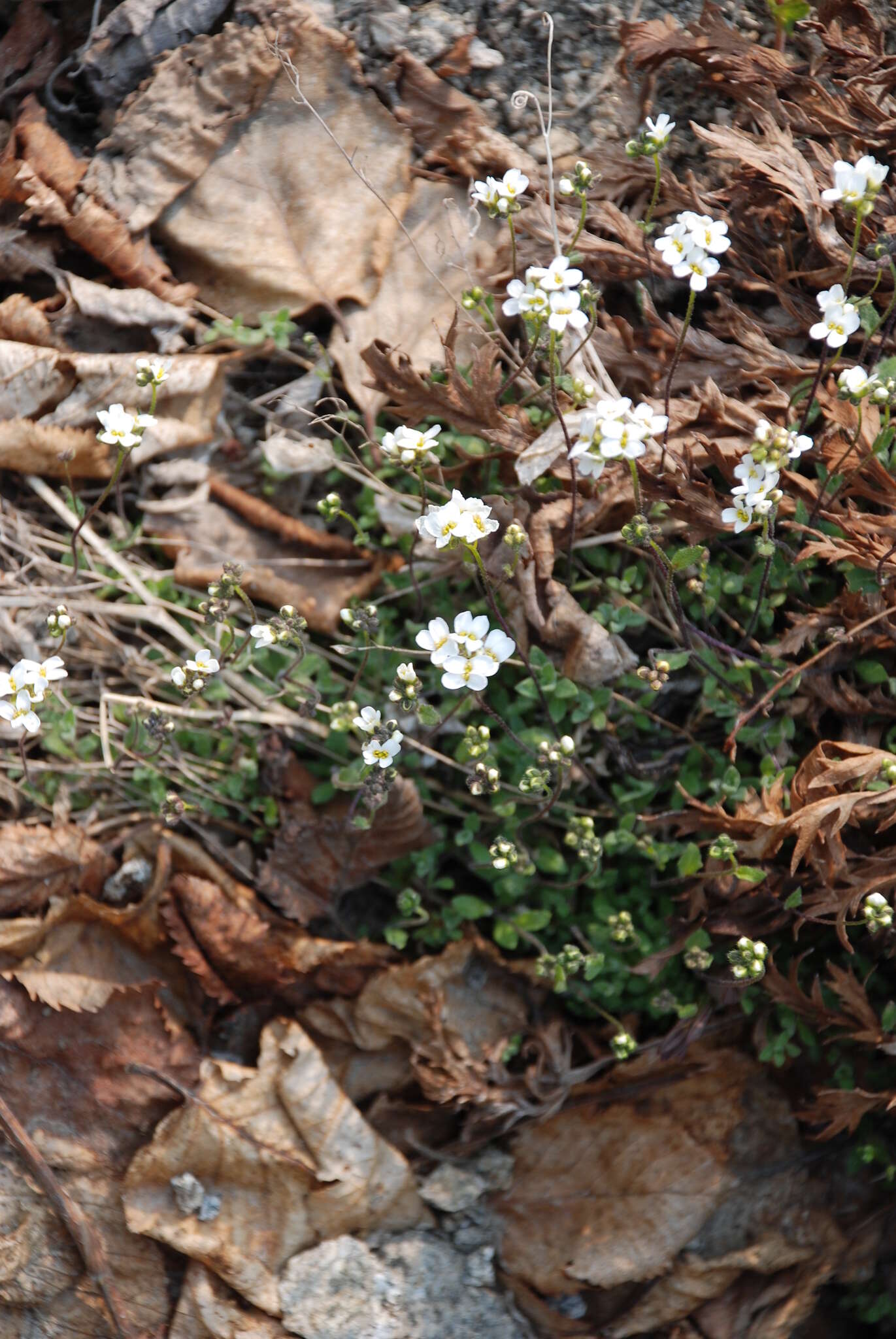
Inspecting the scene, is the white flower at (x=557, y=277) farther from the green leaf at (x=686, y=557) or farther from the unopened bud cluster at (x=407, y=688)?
the unopened bud cluster at (x=407, y=688)

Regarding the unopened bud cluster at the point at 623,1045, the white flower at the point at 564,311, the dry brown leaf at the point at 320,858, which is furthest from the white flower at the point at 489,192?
Result: the unopened bud cluster at the point at 623,1045

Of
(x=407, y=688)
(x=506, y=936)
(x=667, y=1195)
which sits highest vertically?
(x=407, y=688)

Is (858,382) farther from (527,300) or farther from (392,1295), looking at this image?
(392,1295)

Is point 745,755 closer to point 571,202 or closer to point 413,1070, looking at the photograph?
point 413,1070

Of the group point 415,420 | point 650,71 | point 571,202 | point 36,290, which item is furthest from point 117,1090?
point 650,71

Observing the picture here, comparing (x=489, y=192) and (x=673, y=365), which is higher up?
(x=489, y=192)

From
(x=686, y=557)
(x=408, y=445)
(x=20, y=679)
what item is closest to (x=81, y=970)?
(x=20, y=679)

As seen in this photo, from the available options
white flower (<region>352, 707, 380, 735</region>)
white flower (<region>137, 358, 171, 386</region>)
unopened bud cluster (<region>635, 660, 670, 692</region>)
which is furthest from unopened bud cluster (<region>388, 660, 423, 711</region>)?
white flower (<region>137, 358, 171, 386</region>)
